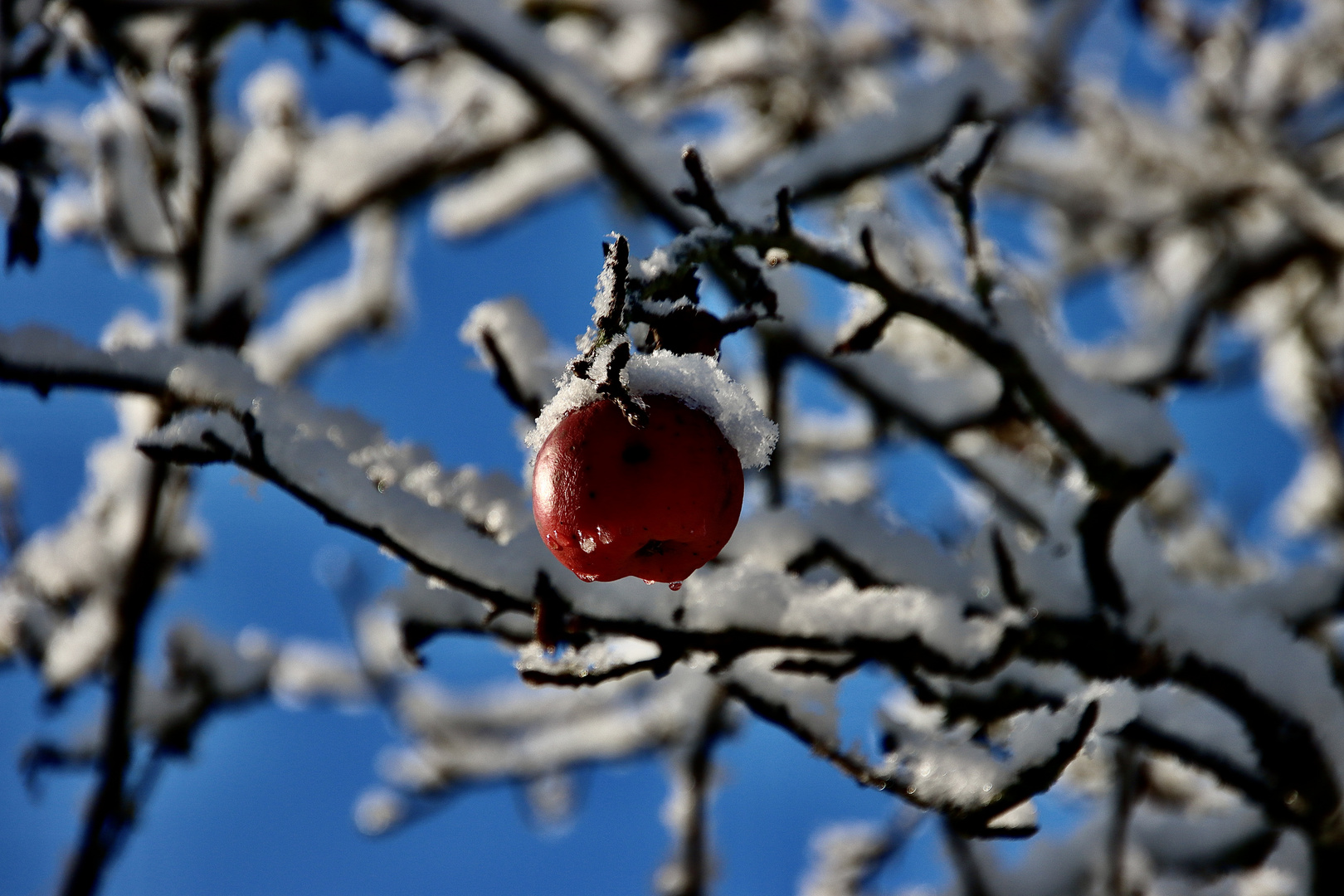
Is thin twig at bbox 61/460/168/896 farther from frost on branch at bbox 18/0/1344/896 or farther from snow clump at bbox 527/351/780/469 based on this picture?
snow clump at bbox 527/351/780/469

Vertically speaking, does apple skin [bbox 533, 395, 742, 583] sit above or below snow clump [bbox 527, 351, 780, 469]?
below

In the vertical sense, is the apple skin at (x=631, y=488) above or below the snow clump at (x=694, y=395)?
below

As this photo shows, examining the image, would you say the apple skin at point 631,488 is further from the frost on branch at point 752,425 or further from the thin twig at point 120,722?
the thin twig at point 120,722

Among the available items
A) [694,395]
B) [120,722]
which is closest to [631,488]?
[694,395]

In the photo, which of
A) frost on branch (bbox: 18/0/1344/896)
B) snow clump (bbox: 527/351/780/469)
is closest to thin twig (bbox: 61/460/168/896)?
frost on branch (bbox: 18/0/1344/896)

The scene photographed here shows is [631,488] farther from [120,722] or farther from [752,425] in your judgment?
[120,722]

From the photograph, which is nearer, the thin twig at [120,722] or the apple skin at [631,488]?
the apple skin at [631,488]

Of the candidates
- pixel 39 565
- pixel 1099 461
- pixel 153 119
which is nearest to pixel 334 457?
pixel 1099 461

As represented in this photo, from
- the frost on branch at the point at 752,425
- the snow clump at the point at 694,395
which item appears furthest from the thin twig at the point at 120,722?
the snow clump at the point at 694,395
